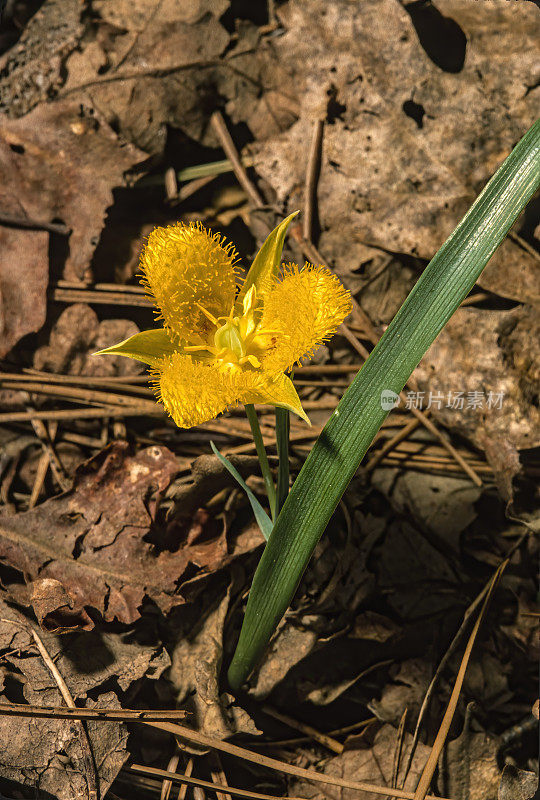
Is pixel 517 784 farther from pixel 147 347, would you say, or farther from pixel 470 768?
pixel 147 347

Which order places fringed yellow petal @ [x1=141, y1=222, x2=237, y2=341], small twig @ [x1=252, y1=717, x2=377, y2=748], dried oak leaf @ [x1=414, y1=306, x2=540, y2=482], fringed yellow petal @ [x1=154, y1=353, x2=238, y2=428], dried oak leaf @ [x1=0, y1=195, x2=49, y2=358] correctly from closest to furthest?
fringed yellow petal @ [x1=154, y1=353, x2=238, y2=428] < fringed yellow petal @ [x1=141, y1=222, x2=237, y2=341] < small twig @ [x1=252, y1=717, x2=377, y2=748] < dried oak leaf @ [x1=414, y1=306, x2=540, y2=482] < dried oak leaf @ [x1=0, y1=195, x2=49, y2=358]

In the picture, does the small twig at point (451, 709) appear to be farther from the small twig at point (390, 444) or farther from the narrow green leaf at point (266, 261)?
the narrow green leaf at point (266, 261)

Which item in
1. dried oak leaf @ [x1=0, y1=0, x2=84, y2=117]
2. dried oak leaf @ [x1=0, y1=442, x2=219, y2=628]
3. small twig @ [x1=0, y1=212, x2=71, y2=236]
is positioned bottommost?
dried oak leaf @ [x1=0, y1=442, x2=219, y2=628]

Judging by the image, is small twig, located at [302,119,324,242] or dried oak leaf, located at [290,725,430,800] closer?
dried oak leaf, located at [290,725,430,800]

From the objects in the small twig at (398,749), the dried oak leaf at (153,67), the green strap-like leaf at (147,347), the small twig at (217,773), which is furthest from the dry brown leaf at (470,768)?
the dried oak leaf at (153,67)

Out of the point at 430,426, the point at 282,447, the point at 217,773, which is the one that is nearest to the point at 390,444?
the point at 430,426

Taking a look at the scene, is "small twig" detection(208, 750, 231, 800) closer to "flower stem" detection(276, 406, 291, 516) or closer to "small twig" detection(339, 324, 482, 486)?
"flower stem" detection(276, 406, 291, 516)

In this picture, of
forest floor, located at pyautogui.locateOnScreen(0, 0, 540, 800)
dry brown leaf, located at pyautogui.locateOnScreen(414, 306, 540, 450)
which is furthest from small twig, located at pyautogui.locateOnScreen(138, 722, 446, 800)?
dry brown leaf, located at pyautogui.locateOnScreen(414, 306, 540, 450)

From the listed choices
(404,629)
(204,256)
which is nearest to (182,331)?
(204,256)

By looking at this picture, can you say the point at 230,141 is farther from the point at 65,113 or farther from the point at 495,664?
the point at 495,664
